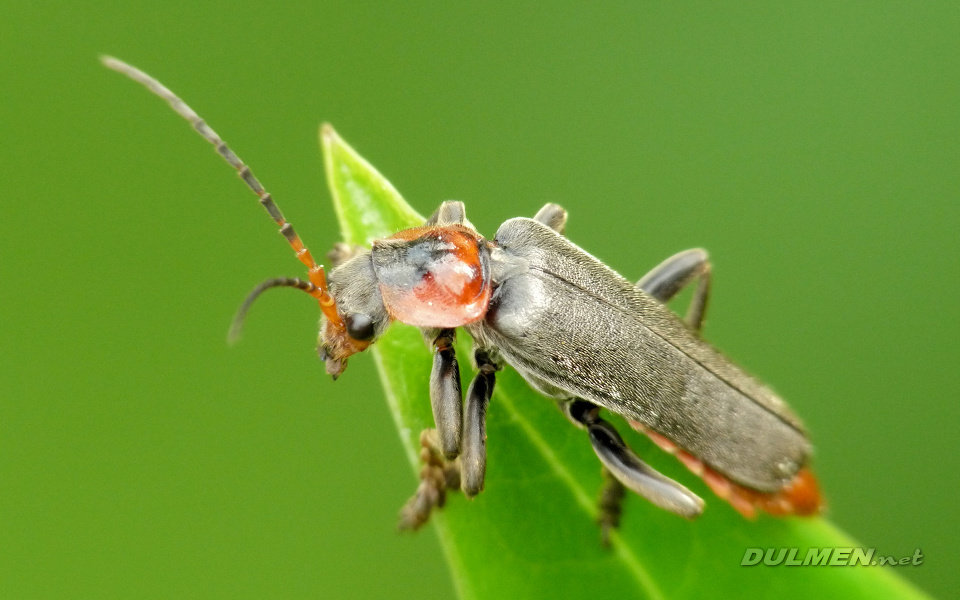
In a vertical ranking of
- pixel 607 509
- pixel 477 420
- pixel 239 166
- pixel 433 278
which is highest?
pixel 239 166

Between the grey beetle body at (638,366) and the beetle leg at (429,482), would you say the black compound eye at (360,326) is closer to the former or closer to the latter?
the grey beetle body at (638,366)

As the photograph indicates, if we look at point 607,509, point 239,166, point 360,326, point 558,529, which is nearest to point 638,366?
point 607,509

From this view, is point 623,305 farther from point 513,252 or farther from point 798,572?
point 798,572

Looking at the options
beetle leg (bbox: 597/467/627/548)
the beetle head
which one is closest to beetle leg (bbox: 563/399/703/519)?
beetle leg (bbox: 597/467/627/548)

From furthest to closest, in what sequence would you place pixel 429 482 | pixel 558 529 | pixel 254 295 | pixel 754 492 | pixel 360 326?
1. pixel 360 326
2. pixel 429 482
3. pixel 254 295
4. pixel 754 492
5. pixel 558 529

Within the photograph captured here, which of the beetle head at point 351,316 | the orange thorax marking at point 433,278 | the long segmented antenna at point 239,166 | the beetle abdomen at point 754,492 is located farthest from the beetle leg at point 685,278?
the long segmented antenna at point 239,166

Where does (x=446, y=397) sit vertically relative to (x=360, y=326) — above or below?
below

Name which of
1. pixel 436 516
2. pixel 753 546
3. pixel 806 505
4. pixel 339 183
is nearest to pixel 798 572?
pixel 753 546

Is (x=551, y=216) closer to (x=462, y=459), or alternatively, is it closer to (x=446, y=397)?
(x=446, y=397)
